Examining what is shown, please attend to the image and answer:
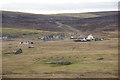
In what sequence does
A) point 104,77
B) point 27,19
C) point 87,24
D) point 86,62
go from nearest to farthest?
point 104,77
point 86,62
point 87,24
point 27,19

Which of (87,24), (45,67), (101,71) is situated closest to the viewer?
(101,71)

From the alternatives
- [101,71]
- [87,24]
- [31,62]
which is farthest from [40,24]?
[101,71]

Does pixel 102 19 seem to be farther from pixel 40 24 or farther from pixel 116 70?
pixel 116 70

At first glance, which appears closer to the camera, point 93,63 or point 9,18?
point 93,63

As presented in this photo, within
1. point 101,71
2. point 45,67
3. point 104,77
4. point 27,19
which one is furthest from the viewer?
point 27,19

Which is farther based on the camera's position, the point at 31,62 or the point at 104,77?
the point at 31,62

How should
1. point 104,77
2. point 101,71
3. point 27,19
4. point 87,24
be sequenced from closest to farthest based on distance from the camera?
point 104,77 < point 101,71 < point 87,24 < point 27,19

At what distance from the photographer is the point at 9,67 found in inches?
1590

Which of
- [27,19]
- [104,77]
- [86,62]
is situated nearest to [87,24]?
[27,19]

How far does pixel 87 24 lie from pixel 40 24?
38.9m

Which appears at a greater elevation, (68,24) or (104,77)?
(68,24)

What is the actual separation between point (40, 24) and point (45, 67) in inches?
5125

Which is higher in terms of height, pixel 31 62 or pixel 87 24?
pixel 87 24

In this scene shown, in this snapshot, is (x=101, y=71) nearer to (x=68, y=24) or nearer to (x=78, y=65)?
(x=78, y=65)
